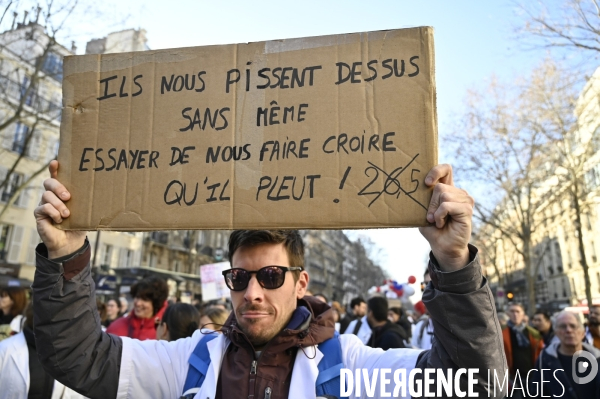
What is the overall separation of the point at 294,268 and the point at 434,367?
0.84 meters

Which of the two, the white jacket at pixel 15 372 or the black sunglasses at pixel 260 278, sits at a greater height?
the black sunglasses at pixel 260 278

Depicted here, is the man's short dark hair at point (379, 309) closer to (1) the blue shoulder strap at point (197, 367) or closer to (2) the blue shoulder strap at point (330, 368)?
(2) the blue shoulder strap at point (330, 368)

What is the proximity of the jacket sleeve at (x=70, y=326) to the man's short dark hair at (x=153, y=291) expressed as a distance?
3.06 m

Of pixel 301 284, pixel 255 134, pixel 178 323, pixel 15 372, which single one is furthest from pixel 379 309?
pixel 255 134

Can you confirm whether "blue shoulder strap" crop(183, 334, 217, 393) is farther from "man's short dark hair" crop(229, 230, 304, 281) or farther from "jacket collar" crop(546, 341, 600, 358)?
"jacket collar" crop(546, 341, 600, 358)

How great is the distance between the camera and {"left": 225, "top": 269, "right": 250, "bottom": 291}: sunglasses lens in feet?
7.11

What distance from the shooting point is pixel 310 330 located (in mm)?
2111

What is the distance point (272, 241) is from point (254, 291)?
27cm

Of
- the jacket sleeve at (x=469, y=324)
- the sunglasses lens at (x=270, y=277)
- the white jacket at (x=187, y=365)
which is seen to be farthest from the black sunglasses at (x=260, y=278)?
the jacket sleeve at (x=469, y=324)

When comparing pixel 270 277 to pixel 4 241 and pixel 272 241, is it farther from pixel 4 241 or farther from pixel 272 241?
pixel 4 241

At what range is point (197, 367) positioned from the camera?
206 cm

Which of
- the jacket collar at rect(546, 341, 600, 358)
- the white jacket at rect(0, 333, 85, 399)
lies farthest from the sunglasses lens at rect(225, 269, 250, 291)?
the jacket collar at rect(546, 341, 600, 358)

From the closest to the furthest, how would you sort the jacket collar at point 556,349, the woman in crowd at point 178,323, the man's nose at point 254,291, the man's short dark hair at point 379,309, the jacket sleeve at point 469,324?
the jacket sleeve at point 469,324 < the man's nose at point 254,291 < the woman in crowd at point 178,323 < the jacket collar at point 556,349 < the man's short dark hair at point 379,309

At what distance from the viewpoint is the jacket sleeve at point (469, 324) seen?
1623 millimetres
